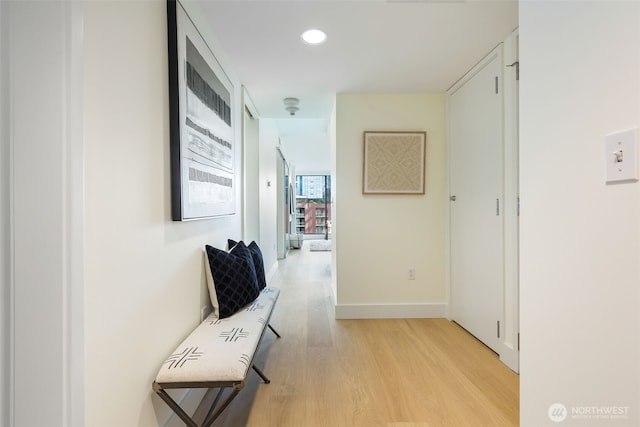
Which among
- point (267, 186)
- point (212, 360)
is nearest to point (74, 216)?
point (212, 360)

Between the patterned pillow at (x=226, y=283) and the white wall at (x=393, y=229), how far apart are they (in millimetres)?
1288

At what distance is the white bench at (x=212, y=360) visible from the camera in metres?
1.17

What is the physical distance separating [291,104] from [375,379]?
8.83 ft

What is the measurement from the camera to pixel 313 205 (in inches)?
398

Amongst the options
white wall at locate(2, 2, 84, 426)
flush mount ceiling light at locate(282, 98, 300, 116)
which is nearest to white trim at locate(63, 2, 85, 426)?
white wall at locate(2, 2, 84, 426)

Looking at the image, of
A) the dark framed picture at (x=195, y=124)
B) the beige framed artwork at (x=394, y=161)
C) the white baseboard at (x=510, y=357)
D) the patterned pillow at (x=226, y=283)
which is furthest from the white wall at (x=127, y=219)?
the white baseboard at (x=510, y=357)

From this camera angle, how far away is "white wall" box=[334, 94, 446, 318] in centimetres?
294

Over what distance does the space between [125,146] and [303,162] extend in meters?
7.65

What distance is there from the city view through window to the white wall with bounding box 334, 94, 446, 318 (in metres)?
6.51
